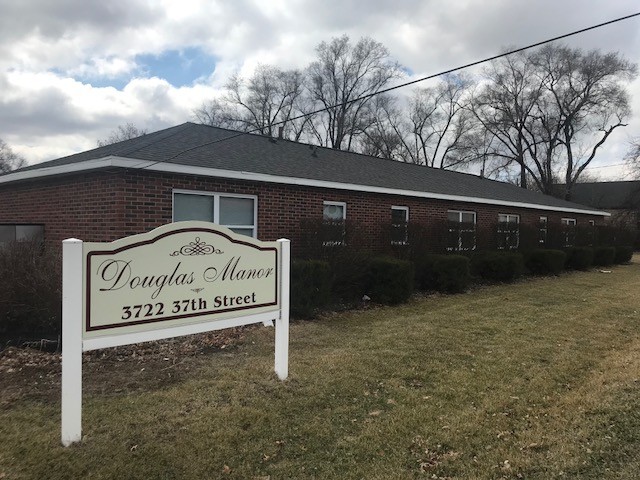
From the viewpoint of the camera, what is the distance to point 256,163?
33.8ft

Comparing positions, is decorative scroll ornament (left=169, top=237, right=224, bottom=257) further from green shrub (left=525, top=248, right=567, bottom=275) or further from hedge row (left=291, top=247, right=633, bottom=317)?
green shrub (left=525, top=248, right=567, bottom=275)

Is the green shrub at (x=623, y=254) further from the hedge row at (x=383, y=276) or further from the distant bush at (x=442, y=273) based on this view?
the distant bush at (x=442, y=273)

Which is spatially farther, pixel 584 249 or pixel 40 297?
pixel 584 249

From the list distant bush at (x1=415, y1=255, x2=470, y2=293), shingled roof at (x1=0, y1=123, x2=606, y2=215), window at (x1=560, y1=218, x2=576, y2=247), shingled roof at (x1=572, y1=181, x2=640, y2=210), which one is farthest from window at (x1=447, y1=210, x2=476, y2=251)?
shingled roof at (x1=572, y1=181, x2=640, y2=210)

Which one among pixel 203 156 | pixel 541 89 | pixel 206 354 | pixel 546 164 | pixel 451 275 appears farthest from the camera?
pixel 546 164

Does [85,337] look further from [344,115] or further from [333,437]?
[344,115]

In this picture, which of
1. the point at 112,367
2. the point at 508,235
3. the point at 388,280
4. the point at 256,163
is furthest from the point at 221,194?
the point at 508,235

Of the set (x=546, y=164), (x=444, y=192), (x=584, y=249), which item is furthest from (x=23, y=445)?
(x=546, y=164)

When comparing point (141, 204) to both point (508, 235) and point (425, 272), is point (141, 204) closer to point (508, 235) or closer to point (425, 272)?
point (425, 272)

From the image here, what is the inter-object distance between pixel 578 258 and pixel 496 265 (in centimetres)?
749

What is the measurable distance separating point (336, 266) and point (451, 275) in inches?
149

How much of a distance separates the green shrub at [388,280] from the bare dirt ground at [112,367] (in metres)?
4.12

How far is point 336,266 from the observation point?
945 centimetres

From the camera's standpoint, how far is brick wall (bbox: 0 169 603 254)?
26.2ft
